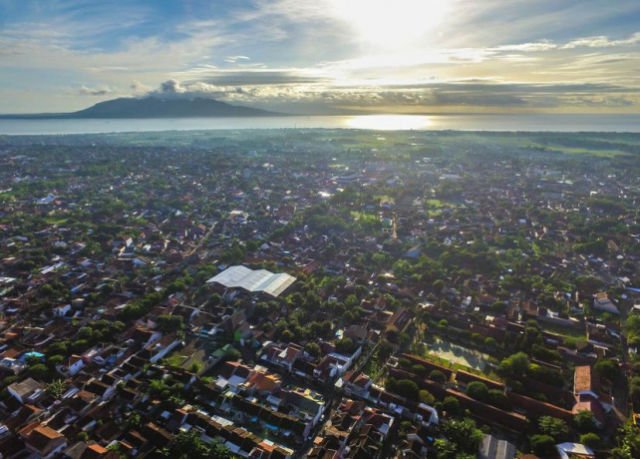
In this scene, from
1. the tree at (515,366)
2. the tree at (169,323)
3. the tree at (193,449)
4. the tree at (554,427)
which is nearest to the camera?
the tree at (193,449)

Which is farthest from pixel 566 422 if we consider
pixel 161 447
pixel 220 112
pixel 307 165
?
pixel 220 112

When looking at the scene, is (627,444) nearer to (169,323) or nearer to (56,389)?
(169,323)

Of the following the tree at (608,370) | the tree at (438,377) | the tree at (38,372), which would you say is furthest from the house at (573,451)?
the tree at (38,372)

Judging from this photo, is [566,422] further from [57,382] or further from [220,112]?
[220,112]

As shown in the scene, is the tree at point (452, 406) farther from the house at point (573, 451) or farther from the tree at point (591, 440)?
the tree at point (591, 440)

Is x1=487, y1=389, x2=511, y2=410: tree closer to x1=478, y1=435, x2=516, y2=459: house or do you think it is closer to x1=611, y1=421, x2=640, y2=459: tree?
x1=478, y1=435, x2=516, y2=459: house

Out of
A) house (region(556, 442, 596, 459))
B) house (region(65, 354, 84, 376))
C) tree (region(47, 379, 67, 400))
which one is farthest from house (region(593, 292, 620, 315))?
tree (region(47, 379, 67, 400))
